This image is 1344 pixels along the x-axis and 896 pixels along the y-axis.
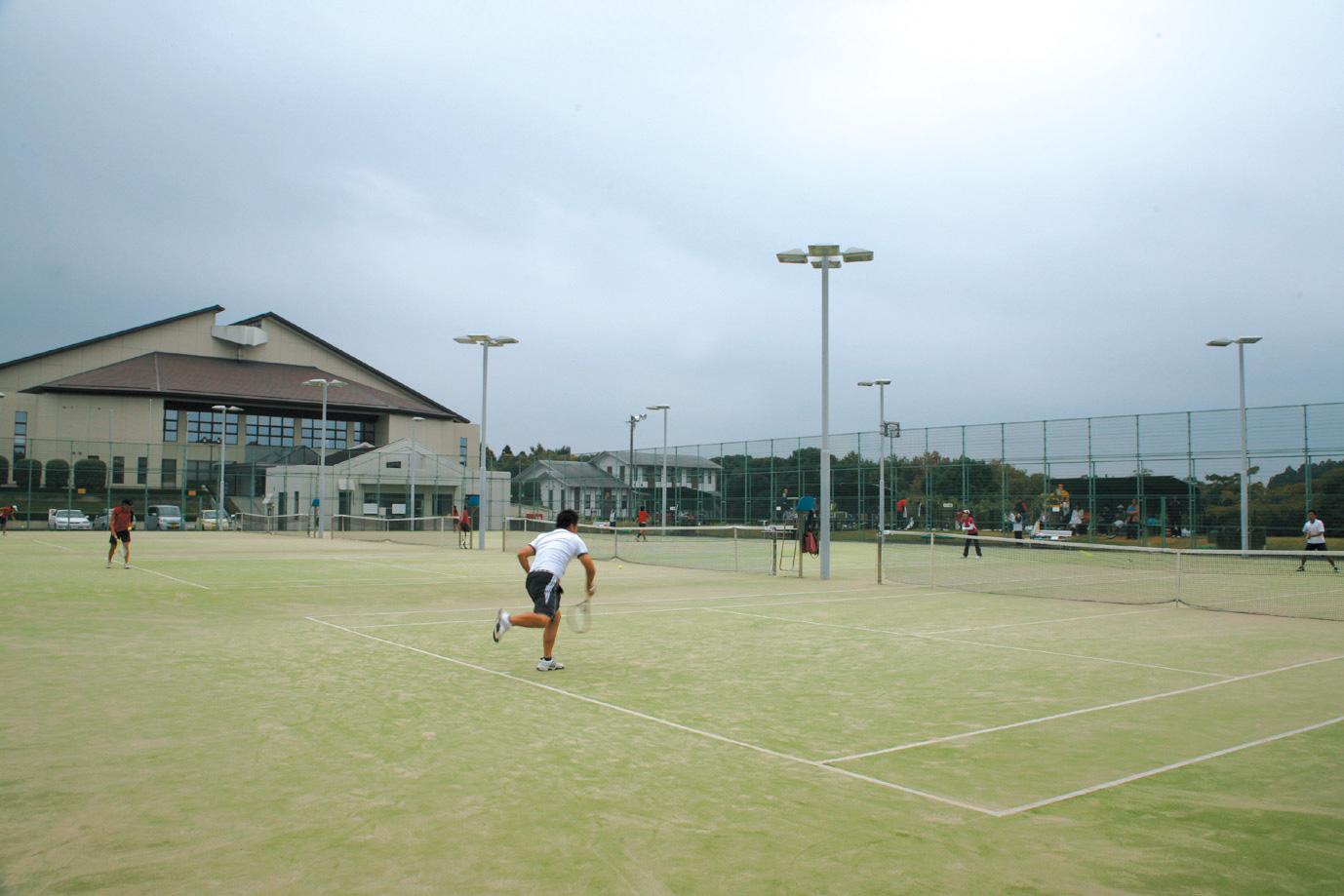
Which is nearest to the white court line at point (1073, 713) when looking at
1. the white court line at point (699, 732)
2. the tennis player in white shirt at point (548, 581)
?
the white court line at point (699, 732)

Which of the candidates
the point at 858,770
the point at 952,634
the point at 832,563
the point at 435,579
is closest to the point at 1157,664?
the point at 952,634

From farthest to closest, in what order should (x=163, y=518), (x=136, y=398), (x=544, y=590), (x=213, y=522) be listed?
(x=136, y=398)
(x=213, y=522)
(x=163, y=518)
(x=544, y=590)

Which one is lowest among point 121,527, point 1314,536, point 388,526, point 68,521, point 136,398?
point 388,526

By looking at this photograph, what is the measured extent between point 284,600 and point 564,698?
8.21 metres

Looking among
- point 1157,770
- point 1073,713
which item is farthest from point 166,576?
point 1157,770

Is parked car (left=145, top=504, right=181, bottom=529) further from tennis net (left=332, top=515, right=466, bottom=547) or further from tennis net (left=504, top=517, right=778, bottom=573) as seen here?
tennis net (left=504, top=517, right=778, bottom=573)

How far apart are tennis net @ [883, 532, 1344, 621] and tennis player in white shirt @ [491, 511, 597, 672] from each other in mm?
9103

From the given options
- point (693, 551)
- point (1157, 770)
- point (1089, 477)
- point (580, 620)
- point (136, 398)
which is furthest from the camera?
point (136, 398)

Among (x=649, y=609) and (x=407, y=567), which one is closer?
(x=649, y=609)

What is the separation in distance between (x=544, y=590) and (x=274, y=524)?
4340cm

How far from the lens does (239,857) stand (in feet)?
13.4

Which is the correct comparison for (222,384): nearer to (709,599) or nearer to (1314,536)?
(709,599)

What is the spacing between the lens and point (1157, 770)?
220 inches

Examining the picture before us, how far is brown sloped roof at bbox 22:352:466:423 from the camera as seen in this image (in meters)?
63.5
